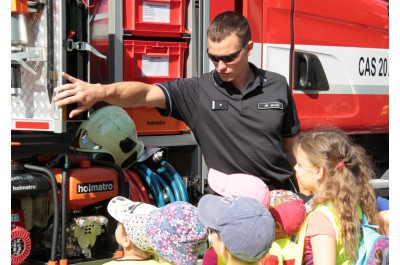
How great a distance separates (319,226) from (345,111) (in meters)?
2.95

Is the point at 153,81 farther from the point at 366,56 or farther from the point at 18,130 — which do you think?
the point at 366,56

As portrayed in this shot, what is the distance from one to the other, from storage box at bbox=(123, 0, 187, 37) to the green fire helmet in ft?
1.97

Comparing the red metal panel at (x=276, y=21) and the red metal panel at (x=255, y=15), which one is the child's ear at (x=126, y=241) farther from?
the red metal panel at (x=276, y=21)

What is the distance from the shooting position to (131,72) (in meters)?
4.50

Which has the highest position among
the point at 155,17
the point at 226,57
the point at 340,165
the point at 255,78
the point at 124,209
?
the point at 155,17

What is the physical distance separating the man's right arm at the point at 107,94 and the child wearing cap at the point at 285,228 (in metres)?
0.96

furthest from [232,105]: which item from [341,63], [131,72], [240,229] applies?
[341,63]

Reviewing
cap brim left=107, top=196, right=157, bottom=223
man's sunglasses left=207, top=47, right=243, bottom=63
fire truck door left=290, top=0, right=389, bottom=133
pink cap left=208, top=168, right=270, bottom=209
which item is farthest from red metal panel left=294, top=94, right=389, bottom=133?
cap brim left=107, top=196, right=157, bottom=223

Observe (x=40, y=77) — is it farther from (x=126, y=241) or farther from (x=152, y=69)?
(x=126, y=241)

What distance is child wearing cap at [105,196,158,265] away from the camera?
3.02 m

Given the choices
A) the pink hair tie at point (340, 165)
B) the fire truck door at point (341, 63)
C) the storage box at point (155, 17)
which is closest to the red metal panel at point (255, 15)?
the fire truck door at point (341, 63)

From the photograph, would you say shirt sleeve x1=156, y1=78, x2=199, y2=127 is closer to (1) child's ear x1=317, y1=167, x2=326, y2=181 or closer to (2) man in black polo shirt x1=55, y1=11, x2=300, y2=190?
(2) man in black polo shirt x1=55, y1=11, x2=300, y2=190

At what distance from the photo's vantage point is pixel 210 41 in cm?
388

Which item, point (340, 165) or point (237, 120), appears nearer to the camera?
point (340, 165)
